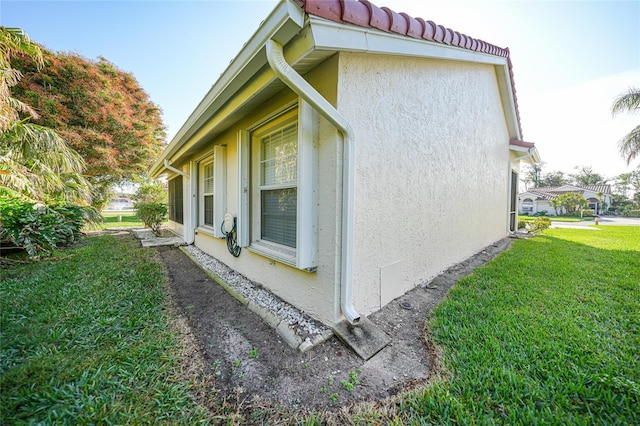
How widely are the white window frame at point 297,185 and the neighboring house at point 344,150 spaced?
2 centimetres

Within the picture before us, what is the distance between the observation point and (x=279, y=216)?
A: 328 cm

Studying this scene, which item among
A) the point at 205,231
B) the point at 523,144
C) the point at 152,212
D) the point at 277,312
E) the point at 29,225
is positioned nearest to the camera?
the point at 277,312

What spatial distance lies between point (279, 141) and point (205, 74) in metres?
4.60

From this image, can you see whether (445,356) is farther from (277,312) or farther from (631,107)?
(631,107)

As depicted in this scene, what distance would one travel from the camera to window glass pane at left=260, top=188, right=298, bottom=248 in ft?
9.98

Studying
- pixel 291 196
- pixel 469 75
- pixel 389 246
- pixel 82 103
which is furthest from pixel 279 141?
pixel 82 103

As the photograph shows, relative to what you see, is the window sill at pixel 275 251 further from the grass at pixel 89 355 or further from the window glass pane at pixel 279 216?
the grass at pixel 89 355

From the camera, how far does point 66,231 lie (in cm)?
575

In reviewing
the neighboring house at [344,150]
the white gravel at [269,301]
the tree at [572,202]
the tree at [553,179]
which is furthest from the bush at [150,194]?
the tree at [553,179]

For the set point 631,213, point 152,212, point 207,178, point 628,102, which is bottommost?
point 631,213

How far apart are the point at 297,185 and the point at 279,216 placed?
0.86 m

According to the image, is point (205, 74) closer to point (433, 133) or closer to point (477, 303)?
point (433, 133)

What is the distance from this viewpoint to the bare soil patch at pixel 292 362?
1.73m

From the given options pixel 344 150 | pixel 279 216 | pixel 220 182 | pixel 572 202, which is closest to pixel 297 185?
pixel 344 150
